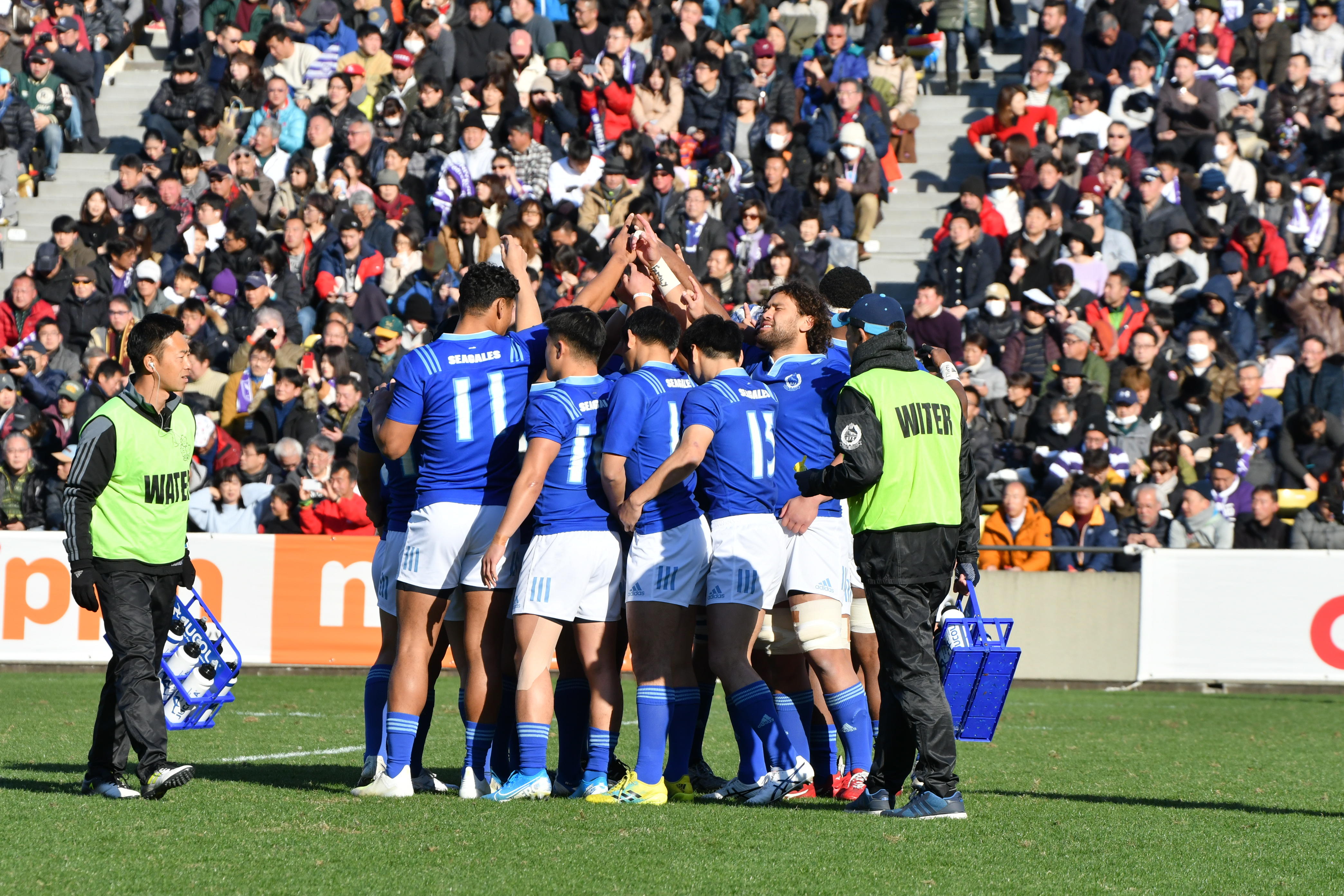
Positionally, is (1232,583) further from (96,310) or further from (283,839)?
(96,310)

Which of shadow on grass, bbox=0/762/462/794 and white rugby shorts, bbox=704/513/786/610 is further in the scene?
shadow on grass, bbox=0/762/462/794

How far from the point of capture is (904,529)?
721cm

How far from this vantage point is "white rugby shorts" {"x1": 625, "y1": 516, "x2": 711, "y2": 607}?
25.2 feet

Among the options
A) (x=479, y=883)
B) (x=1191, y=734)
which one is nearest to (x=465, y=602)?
(x=479, y=883)

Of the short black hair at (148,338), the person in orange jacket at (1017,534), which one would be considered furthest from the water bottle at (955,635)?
the person in orange jacket at (1017,534)

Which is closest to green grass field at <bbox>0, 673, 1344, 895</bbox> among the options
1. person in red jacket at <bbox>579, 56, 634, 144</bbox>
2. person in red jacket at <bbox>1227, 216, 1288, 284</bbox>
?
person in red jacket at <bbox>1227, 216, 1288, 284</bbox>

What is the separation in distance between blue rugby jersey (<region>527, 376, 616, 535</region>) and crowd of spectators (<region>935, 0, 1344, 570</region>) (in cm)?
858

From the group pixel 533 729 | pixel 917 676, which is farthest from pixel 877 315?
pixel 533 729

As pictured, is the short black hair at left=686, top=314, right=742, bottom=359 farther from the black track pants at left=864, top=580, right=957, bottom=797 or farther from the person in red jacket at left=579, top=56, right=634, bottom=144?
the person in red jacket at left=579, top=56, right=634, bottom=144

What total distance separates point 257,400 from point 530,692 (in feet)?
35.0

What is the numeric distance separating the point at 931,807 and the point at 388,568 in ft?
9.34

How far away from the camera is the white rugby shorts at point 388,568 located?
26.4 feet

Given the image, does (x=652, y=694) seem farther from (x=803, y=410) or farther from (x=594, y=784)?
(x=803, y=410)

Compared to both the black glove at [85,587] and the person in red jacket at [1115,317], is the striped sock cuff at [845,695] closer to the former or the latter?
the black glove at [85,587]
